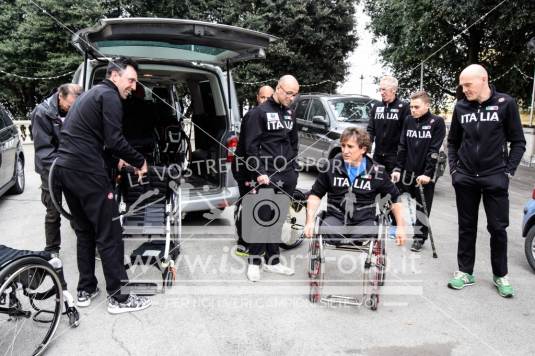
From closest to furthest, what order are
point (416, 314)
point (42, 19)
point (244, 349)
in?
point (244, 349) < point (416, 314) < point (42, 19)

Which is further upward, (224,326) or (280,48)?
(280,48)

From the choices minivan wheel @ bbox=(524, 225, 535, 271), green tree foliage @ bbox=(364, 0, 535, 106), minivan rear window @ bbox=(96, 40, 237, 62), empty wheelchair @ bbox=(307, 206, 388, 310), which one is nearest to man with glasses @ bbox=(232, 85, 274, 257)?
minivan rear window @ bbox=(96, 40, 237, 62)

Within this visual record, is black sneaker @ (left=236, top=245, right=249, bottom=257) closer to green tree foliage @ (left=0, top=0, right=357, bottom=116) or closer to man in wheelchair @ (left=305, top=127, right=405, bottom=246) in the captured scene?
man in wheelchair @ (left=305, top=127, right=405, bottom=246)

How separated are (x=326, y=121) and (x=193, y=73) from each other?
3718 millimetres

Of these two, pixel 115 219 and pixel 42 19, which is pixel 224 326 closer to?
pixel 115 219

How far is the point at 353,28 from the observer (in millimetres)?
19438

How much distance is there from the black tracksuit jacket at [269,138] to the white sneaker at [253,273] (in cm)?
86

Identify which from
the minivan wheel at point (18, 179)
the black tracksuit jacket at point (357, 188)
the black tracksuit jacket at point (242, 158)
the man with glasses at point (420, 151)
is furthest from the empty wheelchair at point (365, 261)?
the minivan wheel at point (18, 179)

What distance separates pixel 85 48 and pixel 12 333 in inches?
100

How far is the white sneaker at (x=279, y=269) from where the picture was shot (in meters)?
4.32

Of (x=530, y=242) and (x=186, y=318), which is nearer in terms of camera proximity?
(x=186, y=318)

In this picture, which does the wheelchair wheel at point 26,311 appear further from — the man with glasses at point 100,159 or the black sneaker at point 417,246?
the black sneaker at point 417,246

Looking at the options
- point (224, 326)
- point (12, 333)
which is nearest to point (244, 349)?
point (224, 326)

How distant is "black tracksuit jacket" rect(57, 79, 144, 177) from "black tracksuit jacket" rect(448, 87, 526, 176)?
2.77 meters
